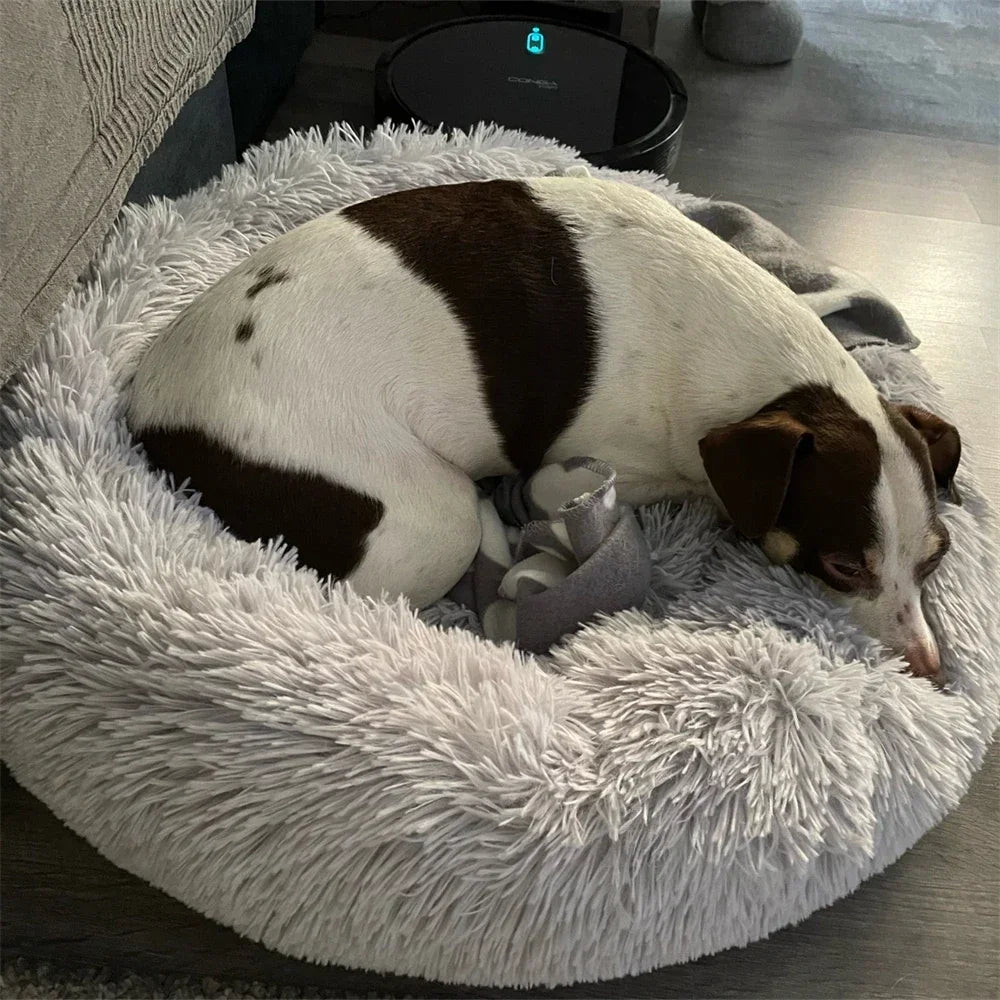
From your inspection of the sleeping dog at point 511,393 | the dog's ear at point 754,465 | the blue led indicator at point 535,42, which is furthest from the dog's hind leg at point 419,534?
the blue led indicator at point 535,42

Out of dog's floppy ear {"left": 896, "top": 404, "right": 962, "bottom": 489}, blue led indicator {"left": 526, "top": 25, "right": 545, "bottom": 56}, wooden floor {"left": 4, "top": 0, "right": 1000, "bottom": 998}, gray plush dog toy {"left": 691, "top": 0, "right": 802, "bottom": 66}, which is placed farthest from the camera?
gray plush dog toy {"left": 691, "top": 0, "right": 802, "bottom": 66}

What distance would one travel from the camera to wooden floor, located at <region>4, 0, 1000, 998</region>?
138cm

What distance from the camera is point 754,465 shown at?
4.63 feet

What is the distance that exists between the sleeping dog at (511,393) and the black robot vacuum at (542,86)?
1.13 m

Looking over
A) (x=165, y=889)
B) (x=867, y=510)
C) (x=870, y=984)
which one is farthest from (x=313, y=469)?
(x=870, y=984)

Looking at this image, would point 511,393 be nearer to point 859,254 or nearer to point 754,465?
point 754,465

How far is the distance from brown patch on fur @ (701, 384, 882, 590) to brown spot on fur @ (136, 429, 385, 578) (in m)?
0.51

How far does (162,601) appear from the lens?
51.3 inches

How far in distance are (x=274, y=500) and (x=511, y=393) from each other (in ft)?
1.34

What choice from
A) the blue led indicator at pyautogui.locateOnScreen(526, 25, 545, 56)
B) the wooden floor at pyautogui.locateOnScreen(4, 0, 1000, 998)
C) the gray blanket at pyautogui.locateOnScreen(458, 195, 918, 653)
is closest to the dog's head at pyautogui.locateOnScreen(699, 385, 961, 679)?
the gray blanket at pyautogui.locateOnScreen(458, 195, 918, 653)

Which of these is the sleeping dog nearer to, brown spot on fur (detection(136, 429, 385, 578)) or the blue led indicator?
→ brown spot on fur (detection(136, 429, 385, 578))

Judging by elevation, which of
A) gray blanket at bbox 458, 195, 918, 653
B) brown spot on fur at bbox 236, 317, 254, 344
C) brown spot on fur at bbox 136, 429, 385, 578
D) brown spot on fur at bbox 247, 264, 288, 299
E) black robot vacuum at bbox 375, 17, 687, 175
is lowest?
gray blanket at bbox 458, 195, 918, 653

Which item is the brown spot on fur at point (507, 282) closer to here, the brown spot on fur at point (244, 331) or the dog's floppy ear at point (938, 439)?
the brown spot on fur at point (244, 331)

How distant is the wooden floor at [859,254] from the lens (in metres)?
1.38
